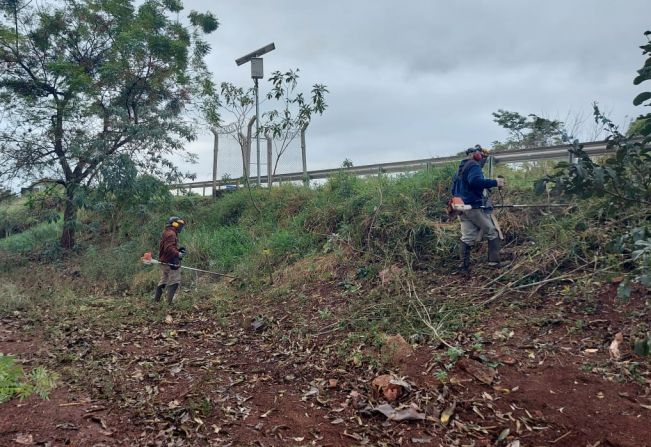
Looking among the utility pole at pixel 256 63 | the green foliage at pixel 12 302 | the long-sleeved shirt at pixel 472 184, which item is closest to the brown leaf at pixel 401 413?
the long-sleeved shirt at pixel 472 184

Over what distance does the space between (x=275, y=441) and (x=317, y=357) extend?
5.47 feet

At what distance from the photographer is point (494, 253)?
677 cm

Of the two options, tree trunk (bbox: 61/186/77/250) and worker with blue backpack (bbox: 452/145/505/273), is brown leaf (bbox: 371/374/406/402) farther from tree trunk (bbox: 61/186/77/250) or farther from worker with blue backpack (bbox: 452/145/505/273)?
tree trunk (bbox: 61/186/77/250)

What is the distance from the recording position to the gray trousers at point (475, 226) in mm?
→ 6688

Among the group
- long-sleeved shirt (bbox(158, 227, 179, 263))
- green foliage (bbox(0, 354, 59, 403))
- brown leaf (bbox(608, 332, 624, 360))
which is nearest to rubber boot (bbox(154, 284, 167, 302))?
long-sleeved shirt (bbox(158, 227, 179, 263))

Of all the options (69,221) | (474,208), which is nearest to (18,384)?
(474,208)

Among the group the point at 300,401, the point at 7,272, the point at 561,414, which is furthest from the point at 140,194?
the point at 561,414

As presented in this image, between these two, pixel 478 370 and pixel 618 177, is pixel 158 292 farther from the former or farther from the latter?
pixel 618 177

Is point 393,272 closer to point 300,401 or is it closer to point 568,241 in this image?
point 568,241

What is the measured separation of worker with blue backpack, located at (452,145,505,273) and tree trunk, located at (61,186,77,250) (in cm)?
952

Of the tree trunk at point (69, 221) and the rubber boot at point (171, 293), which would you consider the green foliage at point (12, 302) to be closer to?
the rubber boot at point (171, 293)

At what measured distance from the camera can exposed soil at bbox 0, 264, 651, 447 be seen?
380 cm

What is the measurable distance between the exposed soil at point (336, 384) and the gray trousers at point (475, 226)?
2.27ft

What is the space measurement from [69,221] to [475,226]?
10297mm
